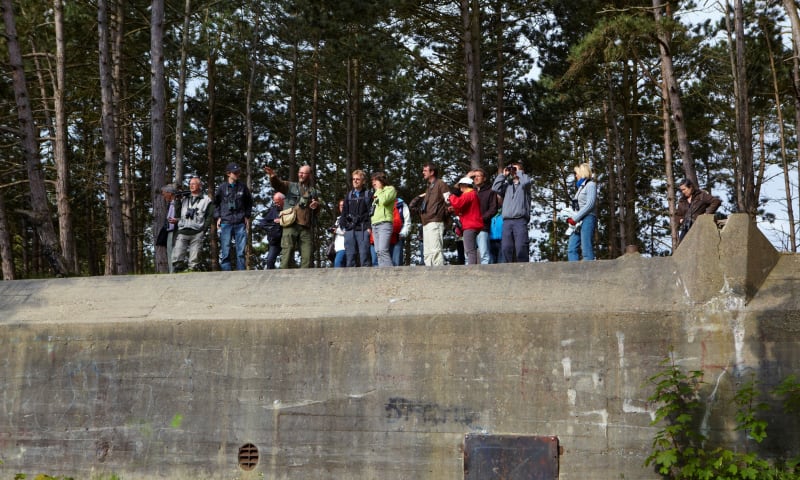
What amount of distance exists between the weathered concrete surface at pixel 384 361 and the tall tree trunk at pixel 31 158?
355 centimetres

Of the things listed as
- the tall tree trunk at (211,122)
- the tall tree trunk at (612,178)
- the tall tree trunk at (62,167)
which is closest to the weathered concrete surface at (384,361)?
the tall tree trunk at (62,167)

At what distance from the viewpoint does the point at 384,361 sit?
21.6 ft

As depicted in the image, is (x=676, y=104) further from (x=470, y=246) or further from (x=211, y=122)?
(x=211, y=122)

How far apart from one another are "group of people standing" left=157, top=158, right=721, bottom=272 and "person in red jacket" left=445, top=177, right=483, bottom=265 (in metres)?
0.01

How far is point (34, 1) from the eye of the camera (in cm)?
1509

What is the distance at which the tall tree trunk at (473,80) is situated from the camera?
14.3 metres

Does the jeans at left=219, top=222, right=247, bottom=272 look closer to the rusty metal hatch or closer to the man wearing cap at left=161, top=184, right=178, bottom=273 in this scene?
the man wearing cap at left=161, top=184, right=178, bottom=273

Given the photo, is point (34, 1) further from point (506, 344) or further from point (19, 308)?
point (506, 344)

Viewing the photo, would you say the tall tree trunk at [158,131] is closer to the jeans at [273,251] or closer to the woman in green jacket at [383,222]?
the jeans at [273,251]

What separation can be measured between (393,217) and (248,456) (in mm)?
3293

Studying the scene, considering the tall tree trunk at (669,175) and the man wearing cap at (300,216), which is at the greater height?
the tall tree trunk at (669,175)

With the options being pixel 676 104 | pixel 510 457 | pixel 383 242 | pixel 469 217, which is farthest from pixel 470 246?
pixel 676 104

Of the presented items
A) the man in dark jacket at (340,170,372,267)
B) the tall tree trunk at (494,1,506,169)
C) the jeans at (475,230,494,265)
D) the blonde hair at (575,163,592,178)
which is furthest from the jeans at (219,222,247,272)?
the tall tree trunk at (494,1,506,169)

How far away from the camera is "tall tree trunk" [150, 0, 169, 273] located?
11664 mm
